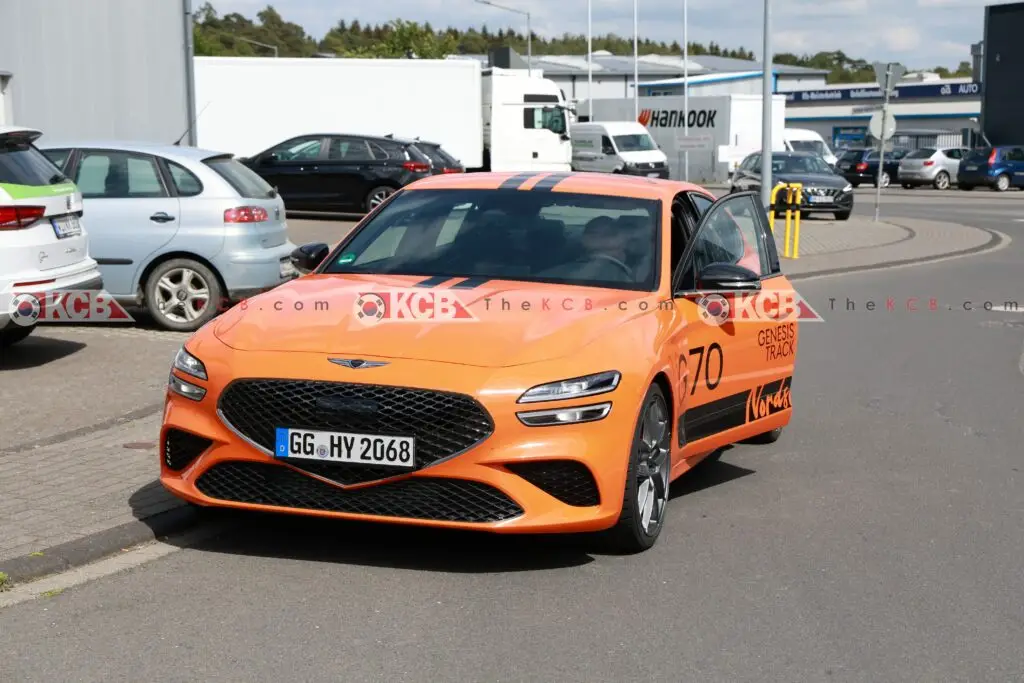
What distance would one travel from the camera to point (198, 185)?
43.3ft

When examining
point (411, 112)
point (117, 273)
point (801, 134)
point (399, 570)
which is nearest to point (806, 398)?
point (399, 570)

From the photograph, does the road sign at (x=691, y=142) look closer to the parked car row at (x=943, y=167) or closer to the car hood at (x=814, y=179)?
the parked car row at (x=943, y=167)

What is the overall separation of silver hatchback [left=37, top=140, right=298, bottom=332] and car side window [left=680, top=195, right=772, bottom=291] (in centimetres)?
606

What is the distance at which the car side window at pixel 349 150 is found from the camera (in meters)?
28.3

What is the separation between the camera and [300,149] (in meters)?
28.5

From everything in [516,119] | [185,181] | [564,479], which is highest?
[516,119]

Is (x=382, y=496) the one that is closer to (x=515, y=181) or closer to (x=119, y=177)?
(x=515, y=181)

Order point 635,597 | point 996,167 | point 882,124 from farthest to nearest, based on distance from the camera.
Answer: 1. point 996,167
2. point 882,124
3. point 635,597

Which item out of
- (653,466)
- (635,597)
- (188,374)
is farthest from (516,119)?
(635,597)

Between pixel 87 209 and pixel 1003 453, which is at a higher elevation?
pixel 87 209

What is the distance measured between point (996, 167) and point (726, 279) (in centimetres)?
4826

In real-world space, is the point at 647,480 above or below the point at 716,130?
below

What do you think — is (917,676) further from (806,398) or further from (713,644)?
(806,398)

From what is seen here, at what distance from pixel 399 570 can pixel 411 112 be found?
28.6m
